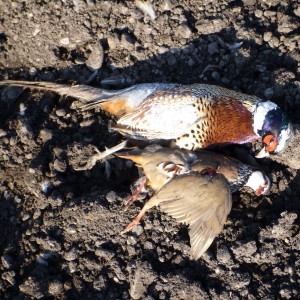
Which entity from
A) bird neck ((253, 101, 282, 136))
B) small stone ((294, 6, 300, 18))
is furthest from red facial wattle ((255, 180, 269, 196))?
small stone ((294, 6, 300, 18))

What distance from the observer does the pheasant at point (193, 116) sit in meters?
4.30

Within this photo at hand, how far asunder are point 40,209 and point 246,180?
172cm

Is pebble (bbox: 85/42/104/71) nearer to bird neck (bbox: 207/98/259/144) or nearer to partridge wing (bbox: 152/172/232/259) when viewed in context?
bird neck (bbox: 207/98/259/144)

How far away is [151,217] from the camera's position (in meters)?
4.26

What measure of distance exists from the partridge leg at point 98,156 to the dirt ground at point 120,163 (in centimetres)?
10

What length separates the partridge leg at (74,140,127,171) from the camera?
14.6ft

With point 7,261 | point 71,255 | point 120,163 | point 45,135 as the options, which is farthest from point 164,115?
point 7,261

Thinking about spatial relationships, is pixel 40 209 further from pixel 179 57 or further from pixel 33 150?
pixel 179 57

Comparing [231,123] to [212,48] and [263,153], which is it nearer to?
[263,153]

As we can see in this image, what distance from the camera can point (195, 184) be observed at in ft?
13.0

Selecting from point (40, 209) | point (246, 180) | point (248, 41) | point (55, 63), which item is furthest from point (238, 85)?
point (40, 209)

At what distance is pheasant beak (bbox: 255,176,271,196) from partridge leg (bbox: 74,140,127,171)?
118cm

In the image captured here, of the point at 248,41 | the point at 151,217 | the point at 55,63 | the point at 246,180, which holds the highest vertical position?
the point at 248,41

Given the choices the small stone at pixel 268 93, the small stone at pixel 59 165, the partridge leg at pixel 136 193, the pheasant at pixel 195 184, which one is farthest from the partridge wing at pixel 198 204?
the small stone at pixel 268 93
